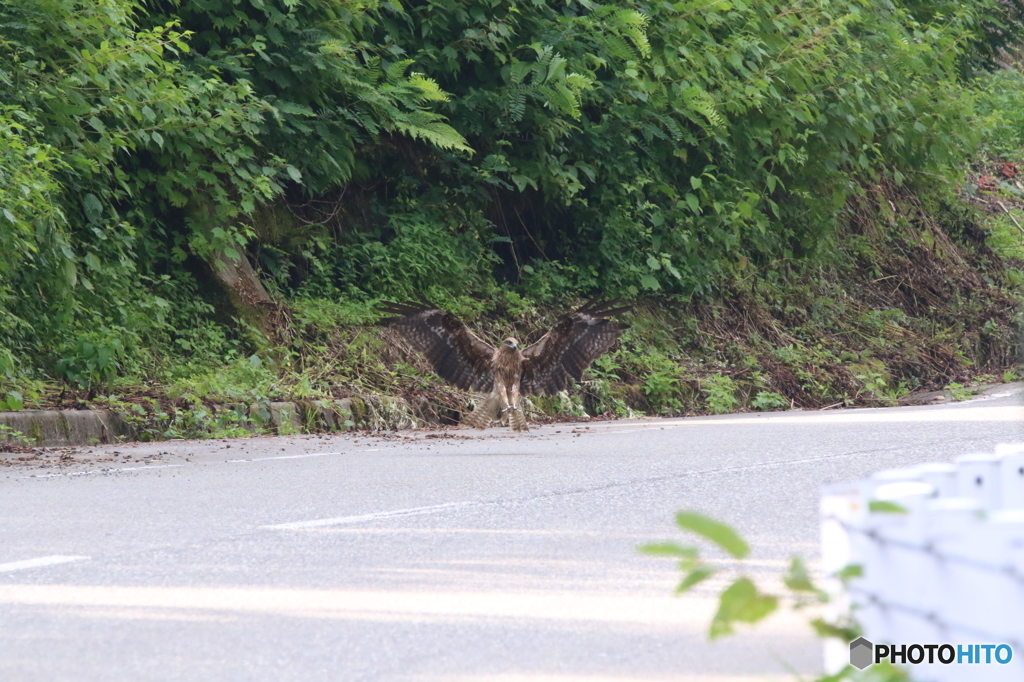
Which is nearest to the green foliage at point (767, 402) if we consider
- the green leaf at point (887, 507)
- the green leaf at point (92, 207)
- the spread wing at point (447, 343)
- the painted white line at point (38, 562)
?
the spread wing at point (447, 343)

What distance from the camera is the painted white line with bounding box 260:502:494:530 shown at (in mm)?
5430

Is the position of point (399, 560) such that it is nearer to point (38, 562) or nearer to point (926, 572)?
point (38, 562)

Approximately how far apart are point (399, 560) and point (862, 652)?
237 centimetres

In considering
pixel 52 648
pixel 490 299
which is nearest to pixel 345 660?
pixel 52 648

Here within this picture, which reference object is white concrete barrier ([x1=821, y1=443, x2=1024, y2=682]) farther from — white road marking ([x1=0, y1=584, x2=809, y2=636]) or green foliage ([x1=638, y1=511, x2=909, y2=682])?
white road marking ([x1=0, y1=584, x2=809, y2=636])

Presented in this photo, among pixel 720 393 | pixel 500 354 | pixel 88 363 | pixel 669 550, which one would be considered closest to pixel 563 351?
pixel 500 354

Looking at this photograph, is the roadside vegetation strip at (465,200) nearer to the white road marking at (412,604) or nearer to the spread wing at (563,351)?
the spread wing at (563,351)

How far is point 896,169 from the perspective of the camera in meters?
23.2

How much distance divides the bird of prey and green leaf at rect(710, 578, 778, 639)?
9.57m

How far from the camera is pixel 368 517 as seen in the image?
18.6 feet

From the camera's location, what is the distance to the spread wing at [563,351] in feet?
40.5

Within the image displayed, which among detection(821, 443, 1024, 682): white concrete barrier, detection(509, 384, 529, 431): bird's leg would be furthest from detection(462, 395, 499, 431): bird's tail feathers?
detection(821, 443, 1024, 682): white concrete barrier

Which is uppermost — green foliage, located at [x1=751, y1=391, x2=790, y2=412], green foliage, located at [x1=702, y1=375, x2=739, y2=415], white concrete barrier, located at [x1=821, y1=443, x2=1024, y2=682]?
white concrete barrier, located at [x1=821, y1=443, x2=1024, y2=682]

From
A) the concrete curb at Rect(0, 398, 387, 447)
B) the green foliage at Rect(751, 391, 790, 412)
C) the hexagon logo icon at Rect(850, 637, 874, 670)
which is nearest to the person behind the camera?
the hexagon logo icon at Rect(850, 637, 874, 670)
